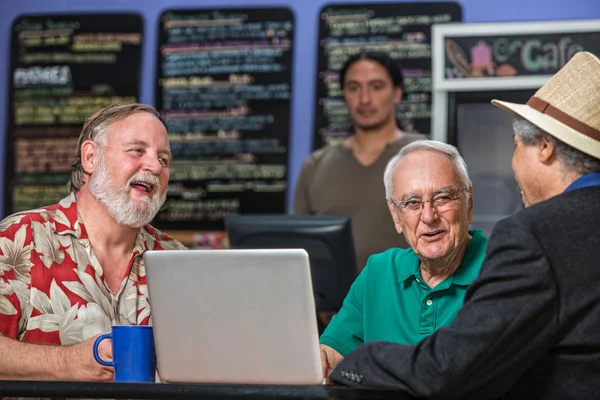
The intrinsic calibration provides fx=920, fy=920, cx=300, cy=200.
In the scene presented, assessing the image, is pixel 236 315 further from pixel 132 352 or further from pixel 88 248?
pixel 88 248

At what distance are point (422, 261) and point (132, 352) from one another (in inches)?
29.5

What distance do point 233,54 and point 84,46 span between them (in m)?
0.87

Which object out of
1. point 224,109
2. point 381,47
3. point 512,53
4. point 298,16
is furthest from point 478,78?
point 224,109

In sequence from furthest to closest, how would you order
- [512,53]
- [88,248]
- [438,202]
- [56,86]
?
[56,86]
[512,53]
[88,248]
[438,202]

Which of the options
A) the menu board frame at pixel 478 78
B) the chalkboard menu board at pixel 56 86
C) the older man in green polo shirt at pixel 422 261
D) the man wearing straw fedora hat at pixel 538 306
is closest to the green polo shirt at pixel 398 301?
the older man in green polo shirt at pixel 422 261

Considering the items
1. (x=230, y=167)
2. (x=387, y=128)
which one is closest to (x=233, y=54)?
(x=230, y=167)

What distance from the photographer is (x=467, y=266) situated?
2086 millimetres

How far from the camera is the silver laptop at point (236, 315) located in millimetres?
1562

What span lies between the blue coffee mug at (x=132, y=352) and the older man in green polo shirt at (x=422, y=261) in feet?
1.48

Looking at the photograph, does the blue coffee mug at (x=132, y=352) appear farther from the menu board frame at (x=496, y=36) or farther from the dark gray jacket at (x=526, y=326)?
the menu board frame at (x=496, y=36)

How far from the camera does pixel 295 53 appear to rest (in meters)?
4.95

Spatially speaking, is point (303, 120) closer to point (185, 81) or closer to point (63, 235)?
point (185, 81)

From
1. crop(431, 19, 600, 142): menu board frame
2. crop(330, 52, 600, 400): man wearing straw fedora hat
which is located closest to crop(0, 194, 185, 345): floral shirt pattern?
Answer: crop(330, 52, 600, 400): man wearing straw fedora hat

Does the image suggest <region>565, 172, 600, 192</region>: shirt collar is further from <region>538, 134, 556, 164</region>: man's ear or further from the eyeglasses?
the eyeglasses
